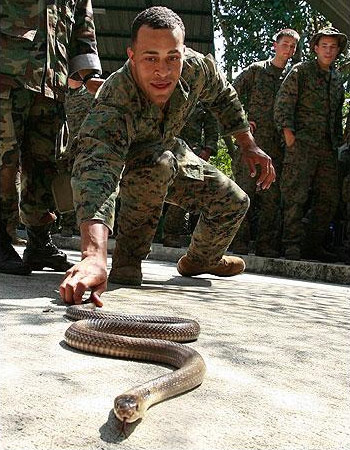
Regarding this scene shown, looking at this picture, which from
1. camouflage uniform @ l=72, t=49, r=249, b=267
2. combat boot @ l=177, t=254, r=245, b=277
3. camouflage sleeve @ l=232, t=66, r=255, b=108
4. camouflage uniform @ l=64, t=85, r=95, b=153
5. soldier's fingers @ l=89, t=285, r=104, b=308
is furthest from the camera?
camouflage uniform @ l=64, t=85, r=95, b=153

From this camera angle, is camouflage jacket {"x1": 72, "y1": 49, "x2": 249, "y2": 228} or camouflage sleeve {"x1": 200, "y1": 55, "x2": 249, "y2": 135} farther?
camouflage sleeve {"x1": 200, "y1": 55, "x2": 249, "y2": 135}

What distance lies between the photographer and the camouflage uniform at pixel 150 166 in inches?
152

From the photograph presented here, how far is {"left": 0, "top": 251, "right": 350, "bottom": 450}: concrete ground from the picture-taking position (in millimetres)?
1689

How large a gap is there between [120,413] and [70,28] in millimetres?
3714

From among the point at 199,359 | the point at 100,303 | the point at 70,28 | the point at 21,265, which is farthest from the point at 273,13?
the point at 199,359

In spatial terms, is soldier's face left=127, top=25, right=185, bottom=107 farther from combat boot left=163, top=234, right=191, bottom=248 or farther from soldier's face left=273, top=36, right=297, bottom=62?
combat boot left=163, top=234, right=191, bottom=248

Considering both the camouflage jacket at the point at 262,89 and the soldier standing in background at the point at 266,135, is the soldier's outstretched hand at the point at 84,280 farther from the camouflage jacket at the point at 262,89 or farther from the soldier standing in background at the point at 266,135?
the camouflage jacket at the point at 262,89

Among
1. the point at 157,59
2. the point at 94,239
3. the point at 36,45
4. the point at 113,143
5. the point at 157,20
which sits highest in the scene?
the point at 157,20

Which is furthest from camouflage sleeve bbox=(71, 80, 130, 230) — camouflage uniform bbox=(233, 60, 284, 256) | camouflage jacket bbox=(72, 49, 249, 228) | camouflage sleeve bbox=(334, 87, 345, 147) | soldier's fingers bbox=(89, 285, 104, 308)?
camouflage uniform bbox=(233, 60, 284, 256)

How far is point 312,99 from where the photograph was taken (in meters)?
8.25

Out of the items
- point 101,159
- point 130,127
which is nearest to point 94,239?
point 101,159

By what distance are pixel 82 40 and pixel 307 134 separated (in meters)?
3.97

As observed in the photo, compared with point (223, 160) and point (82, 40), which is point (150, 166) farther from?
point (223, 160)

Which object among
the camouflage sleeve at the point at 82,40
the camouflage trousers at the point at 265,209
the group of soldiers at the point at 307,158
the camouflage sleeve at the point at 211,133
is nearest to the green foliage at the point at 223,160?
the camouflage sleeve at the point at 211,133
